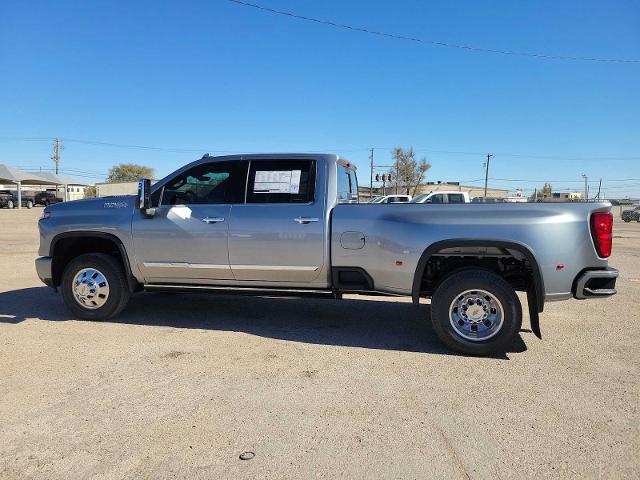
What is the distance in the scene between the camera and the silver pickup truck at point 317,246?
4.36m

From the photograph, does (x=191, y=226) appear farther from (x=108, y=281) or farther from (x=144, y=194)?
(x=108, y=281)

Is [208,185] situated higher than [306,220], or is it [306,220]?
[208,185]

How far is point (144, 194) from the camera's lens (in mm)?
5180

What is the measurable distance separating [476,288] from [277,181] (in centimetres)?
235

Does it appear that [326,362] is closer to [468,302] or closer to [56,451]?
[468,302]

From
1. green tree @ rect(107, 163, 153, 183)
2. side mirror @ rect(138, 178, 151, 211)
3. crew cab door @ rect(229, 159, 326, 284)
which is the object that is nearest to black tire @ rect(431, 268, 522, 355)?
crew cab door @ rect(229, 159, 326, 284)

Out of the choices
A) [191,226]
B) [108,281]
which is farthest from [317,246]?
[108,281]

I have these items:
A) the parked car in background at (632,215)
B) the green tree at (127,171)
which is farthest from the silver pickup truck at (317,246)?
the green tree at (127,171)

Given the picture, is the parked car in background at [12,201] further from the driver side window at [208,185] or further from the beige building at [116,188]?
the driver side window at [208,185]

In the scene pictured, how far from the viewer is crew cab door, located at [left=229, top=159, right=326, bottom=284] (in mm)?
4957

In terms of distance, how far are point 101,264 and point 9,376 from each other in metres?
1.81

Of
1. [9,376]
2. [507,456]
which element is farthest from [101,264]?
[507,456]

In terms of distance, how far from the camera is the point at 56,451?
2.82 meters

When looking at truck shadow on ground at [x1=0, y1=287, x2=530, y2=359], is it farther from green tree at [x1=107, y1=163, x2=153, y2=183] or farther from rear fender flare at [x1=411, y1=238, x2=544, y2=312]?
green tree at [x1=107, y1=163, x2=153, y2=183]
